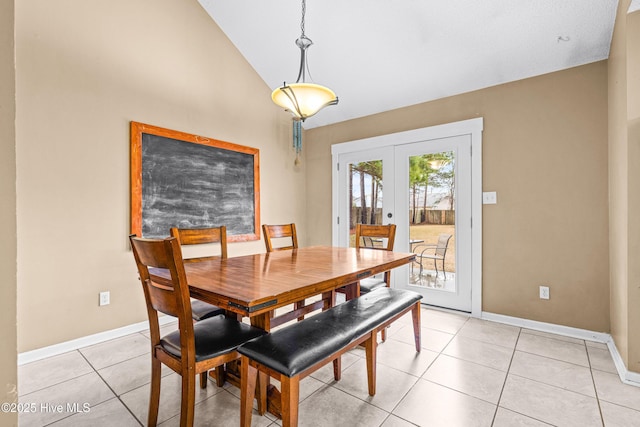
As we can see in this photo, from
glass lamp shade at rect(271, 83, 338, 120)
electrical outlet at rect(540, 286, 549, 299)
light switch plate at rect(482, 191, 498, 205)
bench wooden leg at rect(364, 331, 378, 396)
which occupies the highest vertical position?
glass lamp shade at rect(271, 83, 338, 120)

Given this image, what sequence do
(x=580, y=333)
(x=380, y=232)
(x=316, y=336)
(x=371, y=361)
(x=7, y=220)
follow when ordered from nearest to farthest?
(x=7, y=220) < (x=316, y=336) < (x=371, y=361) < (x=580, y=333) < (x=380, y=232)

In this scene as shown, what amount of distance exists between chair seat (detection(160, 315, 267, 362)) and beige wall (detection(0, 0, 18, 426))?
25.1 inches

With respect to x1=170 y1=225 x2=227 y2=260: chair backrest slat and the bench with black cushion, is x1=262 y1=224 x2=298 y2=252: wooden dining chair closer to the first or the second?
x1=170 y1=225 x2=227 y2=260: chair backrest slat

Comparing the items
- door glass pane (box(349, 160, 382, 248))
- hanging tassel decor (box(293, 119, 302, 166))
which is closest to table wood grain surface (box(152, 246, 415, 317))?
door glass pane (box(349, 160, 382, 248))

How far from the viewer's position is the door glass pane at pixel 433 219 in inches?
130

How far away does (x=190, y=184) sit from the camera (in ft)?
10.4

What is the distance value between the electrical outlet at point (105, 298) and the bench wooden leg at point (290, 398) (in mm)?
2182

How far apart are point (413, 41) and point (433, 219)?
6.09ft

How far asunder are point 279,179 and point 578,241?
3331 mm

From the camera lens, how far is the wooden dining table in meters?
1.21

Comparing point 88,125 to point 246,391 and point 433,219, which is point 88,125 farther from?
point 433,219

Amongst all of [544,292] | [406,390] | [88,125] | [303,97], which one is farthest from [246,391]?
[544,292]

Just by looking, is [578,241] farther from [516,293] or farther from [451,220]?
[451,220]

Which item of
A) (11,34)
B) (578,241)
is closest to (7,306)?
(11,34)
